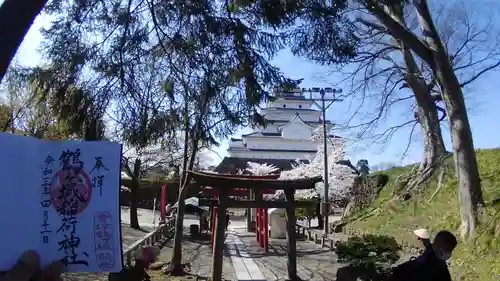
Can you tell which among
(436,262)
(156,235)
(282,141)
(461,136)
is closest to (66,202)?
(436,262)

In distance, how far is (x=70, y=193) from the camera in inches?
128

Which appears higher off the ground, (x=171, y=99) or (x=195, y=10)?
(x=195, y=10)

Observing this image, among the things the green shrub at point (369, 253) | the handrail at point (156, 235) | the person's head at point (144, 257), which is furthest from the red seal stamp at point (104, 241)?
the handrail at point (156, 235)

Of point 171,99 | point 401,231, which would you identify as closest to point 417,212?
point 401,231

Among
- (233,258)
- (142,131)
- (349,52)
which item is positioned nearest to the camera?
(142,131)

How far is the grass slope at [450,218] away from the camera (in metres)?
10.1

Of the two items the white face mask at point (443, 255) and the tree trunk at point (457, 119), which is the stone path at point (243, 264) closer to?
the tree trunk at point (457, 119)

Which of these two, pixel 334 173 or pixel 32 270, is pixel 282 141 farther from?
pixel 32 270

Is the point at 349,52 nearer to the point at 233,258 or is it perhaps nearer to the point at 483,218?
the point at 483,218

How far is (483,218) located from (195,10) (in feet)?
28.3

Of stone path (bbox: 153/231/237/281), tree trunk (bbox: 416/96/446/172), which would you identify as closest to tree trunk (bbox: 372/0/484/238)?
stone path (bbox: 153/231/237/281)

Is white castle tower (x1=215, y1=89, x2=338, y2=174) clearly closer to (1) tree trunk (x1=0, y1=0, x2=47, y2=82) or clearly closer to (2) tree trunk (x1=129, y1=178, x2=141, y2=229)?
(2) tree trunk (x1=129, y1=178, x2=141, y2=229)

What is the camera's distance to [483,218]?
11195 millimetres

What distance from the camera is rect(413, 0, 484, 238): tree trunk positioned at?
11391mm
